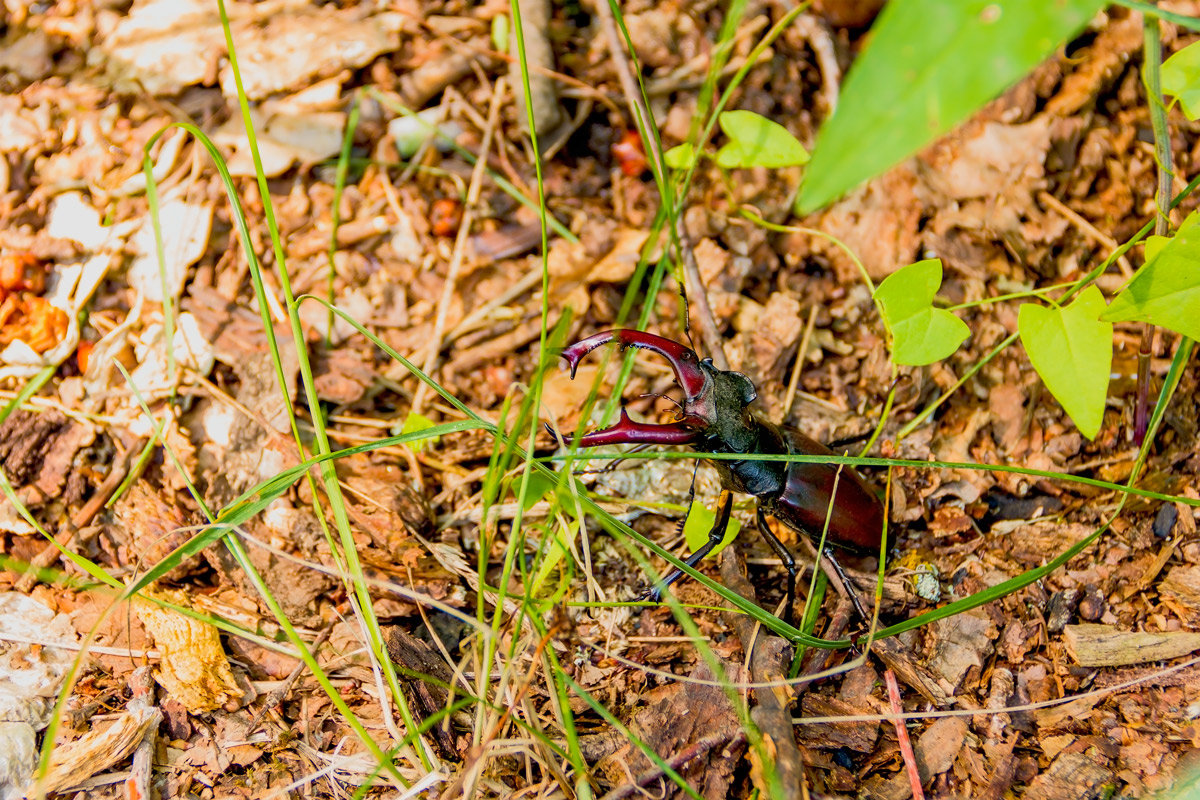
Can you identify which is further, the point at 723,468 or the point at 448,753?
the point at 723,468

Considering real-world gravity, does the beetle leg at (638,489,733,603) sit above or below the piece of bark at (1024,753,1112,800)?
above

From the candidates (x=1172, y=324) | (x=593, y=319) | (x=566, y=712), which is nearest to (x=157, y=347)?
(x=593, y=319)

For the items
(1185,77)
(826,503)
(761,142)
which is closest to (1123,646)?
(826,503)

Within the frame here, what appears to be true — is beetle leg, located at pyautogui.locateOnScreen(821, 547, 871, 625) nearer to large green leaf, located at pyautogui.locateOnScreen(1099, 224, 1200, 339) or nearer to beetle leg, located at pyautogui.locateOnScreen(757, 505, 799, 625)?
beetle leg, located at pyautogui.locateOnScreen(757, 505, 799, 625)

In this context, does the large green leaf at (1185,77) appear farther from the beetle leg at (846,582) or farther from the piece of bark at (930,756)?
the piece of bark at (930,756)

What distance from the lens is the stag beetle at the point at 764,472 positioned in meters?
2.01

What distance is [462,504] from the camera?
7.04ft

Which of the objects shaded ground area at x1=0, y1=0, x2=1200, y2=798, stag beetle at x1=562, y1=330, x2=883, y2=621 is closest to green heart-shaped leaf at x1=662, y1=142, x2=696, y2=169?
shaded ground area at x1=0, y1=0, x2=1200, y2=798

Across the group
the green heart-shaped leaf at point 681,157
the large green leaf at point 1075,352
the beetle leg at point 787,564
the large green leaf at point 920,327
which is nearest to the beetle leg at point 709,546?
the beetle leg at point 787,564

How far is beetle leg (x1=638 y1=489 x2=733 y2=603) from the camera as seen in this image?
1.93m

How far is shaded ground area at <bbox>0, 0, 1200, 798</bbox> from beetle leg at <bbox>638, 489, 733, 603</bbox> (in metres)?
0.07

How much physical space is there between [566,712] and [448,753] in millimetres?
360

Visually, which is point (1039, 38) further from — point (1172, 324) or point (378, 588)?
point (378, 588)

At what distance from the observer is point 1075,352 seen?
157 cm
